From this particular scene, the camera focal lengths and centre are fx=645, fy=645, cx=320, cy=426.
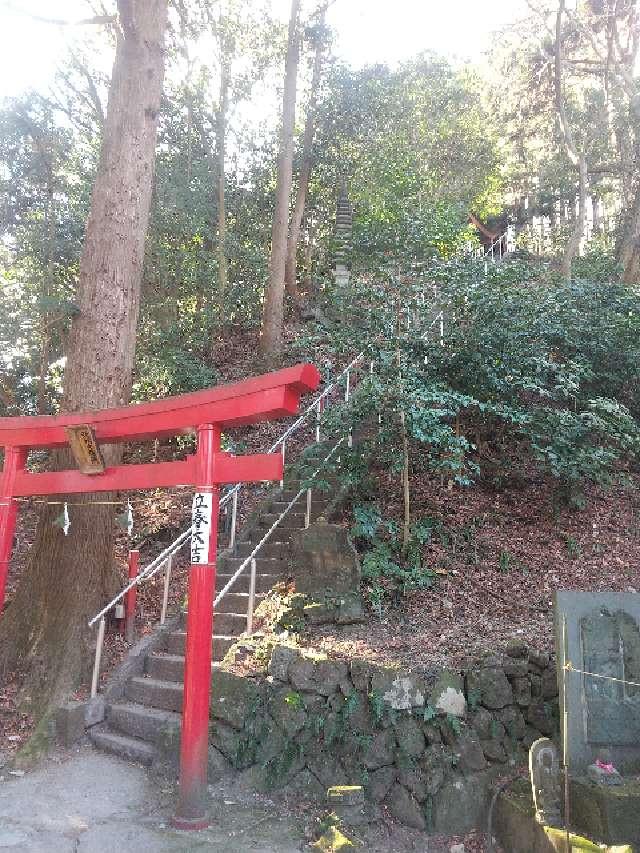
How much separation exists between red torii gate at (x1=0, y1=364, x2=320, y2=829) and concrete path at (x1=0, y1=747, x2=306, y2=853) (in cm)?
23

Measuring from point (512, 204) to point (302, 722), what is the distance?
24.4 metres

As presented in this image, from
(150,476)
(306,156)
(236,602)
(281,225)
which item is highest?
(306,156)

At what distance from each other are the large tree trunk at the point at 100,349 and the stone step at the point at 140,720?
52 centimetres

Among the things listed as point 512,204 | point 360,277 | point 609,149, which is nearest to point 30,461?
point 360,277

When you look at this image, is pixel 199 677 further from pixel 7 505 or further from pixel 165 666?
pixel 7 505

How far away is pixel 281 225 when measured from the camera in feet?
44.6

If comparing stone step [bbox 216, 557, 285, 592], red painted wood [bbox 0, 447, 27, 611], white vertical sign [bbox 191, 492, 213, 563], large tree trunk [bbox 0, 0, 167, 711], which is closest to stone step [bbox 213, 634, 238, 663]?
stone step [bbox 216, 557, 285, 592]

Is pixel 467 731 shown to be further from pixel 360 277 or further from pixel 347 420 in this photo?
pixel 360 277

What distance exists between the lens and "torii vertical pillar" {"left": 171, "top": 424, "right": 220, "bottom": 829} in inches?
171

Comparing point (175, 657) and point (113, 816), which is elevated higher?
point (175, 657)

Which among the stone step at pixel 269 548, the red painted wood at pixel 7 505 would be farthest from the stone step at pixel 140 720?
the stone step at pixel 269 548

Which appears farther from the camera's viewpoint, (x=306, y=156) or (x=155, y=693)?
(x=306, y=156)

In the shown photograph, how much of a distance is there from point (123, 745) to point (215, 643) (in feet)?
3.61

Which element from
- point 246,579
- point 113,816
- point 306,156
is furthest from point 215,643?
point 306,156
